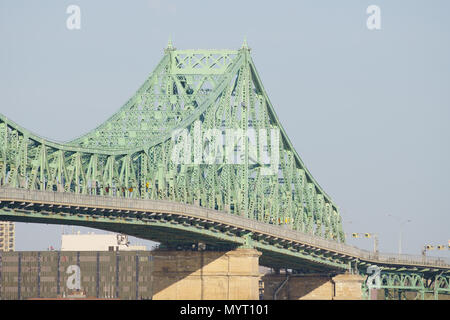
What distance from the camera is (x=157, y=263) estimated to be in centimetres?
16825

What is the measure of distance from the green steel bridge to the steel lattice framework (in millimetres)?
173

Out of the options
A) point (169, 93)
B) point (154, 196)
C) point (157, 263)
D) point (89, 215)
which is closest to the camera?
point (89, 215)

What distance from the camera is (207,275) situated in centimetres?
16212

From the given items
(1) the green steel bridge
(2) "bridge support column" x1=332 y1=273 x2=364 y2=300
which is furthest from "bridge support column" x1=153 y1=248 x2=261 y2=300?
(2) "bridge support column" x1=332 y1=273 x2=364 y2=300

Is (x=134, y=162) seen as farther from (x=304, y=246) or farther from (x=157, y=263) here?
(x=304, y=246)

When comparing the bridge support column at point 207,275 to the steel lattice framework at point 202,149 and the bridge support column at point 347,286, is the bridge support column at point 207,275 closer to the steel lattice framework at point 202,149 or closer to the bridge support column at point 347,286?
the steel lattice framework at point 202,149

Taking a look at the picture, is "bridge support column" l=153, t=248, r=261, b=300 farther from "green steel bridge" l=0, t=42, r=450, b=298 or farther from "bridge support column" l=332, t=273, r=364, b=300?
"bridge support column" l=332, t=273, r=364, b=300

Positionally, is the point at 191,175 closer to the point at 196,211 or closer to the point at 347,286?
the point at 196,211

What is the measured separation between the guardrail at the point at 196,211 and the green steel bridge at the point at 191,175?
0.50 feet

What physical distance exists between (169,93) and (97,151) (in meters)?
36.6

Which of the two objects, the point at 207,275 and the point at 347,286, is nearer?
the point at 207,275

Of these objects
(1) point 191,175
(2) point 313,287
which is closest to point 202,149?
(1) point 191,175

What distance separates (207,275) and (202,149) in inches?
675
